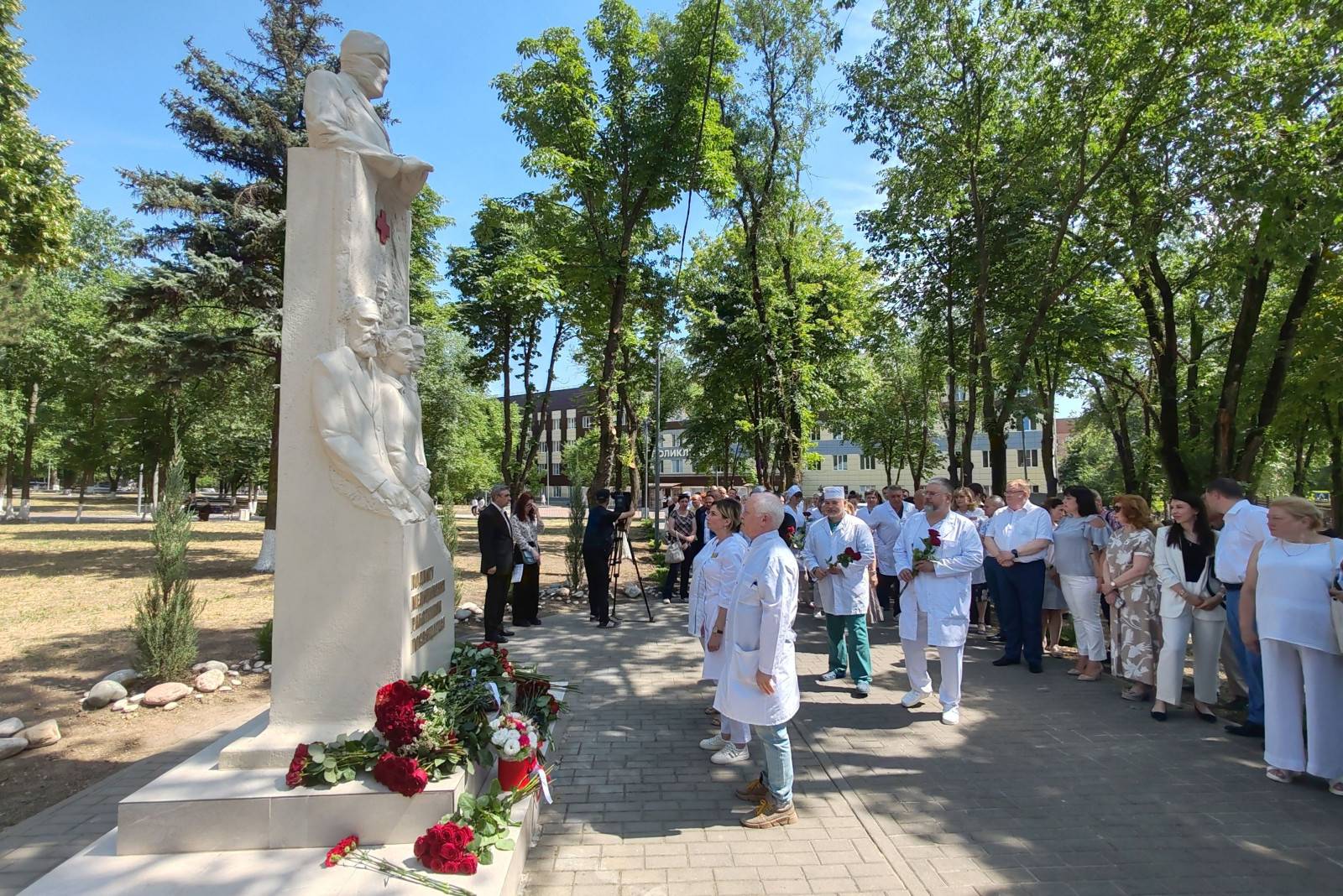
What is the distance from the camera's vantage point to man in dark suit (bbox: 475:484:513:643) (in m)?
8.84

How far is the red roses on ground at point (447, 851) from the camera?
10.0 ft

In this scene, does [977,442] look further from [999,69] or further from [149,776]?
[149,776]

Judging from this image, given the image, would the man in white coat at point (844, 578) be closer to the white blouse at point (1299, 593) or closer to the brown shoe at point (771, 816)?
the brown shoe at point (771, 816)

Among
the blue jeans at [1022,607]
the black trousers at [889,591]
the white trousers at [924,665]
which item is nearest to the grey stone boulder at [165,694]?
the white trousers at [924,665]

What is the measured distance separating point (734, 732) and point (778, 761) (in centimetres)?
107

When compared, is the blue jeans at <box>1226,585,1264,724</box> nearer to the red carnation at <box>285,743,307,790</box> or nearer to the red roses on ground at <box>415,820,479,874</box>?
the red roses on ground at <box>415,820,479,874</box>

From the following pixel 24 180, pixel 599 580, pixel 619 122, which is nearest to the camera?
pixel 599 580

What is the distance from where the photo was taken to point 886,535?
1039 centimetres

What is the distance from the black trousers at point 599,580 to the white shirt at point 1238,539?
699cm

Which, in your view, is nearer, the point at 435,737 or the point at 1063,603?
the point at 435,737

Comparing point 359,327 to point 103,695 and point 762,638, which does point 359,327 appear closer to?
point 762,638

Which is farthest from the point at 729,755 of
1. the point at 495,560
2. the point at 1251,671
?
Result: the point at 495,560

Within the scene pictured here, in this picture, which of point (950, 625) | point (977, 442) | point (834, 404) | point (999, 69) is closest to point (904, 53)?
point (999, 69)

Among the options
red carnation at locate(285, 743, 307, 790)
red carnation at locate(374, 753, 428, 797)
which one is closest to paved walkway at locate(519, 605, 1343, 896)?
red carnation at locate(374, 753, 428, 797)
